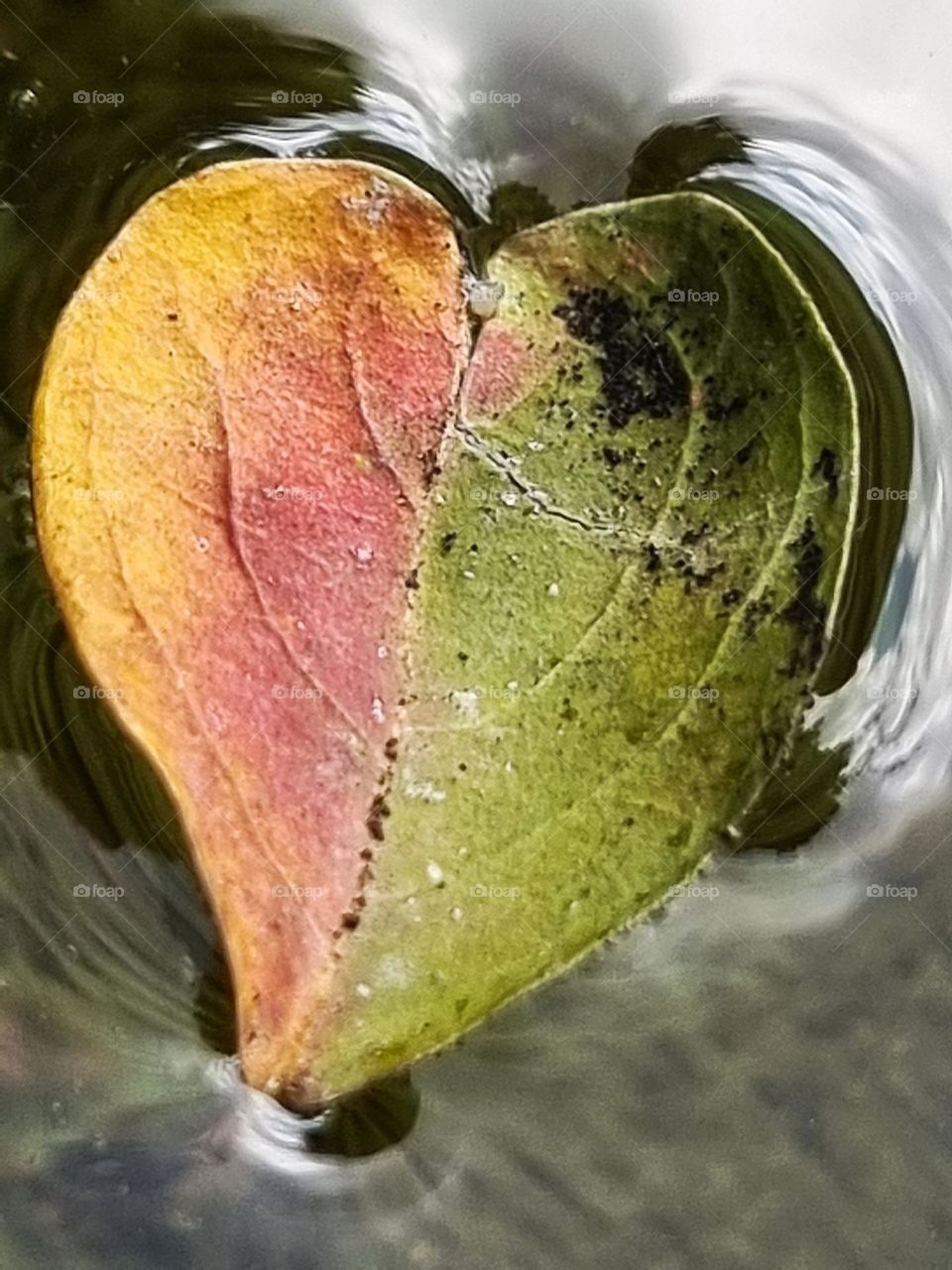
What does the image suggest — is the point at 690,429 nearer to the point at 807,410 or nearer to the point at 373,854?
the point at 807,410

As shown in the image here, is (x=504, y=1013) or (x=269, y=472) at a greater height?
(x=269, y=472)

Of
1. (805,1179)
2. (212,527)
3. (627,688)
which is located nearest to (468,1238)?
(805,1179)

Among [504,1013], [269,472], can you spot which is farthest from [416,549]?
[504,1013]

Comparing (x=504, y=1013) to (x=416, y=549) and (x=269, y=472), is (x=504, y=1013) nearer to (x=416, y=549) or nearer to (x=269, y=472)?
(x=416, y=549)
